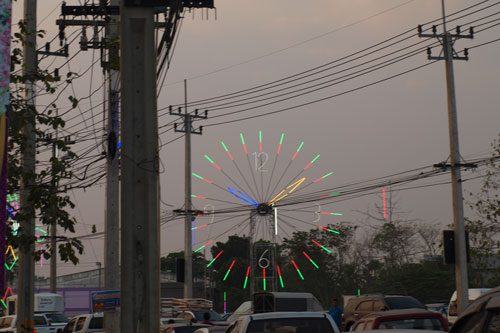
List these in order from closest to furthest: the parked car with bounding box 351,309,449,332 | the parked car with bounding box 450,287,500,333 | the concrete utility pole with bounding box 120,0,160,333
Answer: the parked car with bounding box 450,287,500,333, the concrete utility pole with bounding box 120,0,160,333, the parked car with bounding box 351,309,449,332

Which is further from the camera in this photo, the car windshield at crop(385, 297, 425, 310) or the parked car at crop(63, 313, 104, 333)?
the car windshield at crop(385, 297, 425, 310)

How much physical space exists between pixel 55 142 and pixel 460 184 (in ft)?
65.0

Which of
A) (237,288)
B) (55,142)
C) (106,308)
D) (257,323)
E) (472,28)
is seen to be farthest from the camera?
(237,288)

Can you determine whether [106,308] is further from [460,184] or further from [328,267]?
[328,267]

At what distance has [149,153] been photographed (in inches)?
449

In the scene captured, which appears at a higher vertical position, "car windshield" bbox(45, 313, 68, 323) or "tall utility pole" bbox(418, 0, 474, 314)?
"tall utility pole" bbox(418, 0, 474, 314)

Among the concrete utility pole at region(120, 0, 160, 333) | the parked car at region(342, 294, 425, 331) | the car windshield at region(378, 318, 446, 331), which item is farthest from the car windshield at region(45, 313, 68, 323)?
the concrete utility pole at region(120, 0, 160, 333)

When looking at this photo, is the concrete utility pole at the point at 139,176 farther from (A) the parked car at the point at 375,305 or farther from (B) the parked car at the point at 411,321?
(A) the parked car at the point at 375,305

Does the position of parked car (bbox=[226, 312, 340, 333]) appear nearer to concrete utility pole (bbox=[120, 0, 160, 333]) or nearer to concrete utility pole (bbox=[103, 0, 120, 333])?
concrete utility pole (bbox=[120, 0, 160, 333])

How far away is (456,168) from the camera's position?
32531mm

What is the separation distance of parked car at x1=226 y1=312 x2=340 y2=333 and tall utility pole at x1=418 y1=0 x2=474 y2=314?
1833 cm

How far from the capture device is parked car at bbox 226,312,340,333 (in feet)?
39.1

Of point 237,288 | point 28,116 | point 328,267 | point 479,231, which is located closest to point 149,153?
point 28,116

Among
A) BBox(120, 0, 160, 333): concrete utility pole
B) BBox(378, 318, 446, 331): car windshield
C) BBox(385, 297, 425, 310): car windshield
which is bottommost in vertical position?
BBox(378, 318, 446, 331): car windshield
